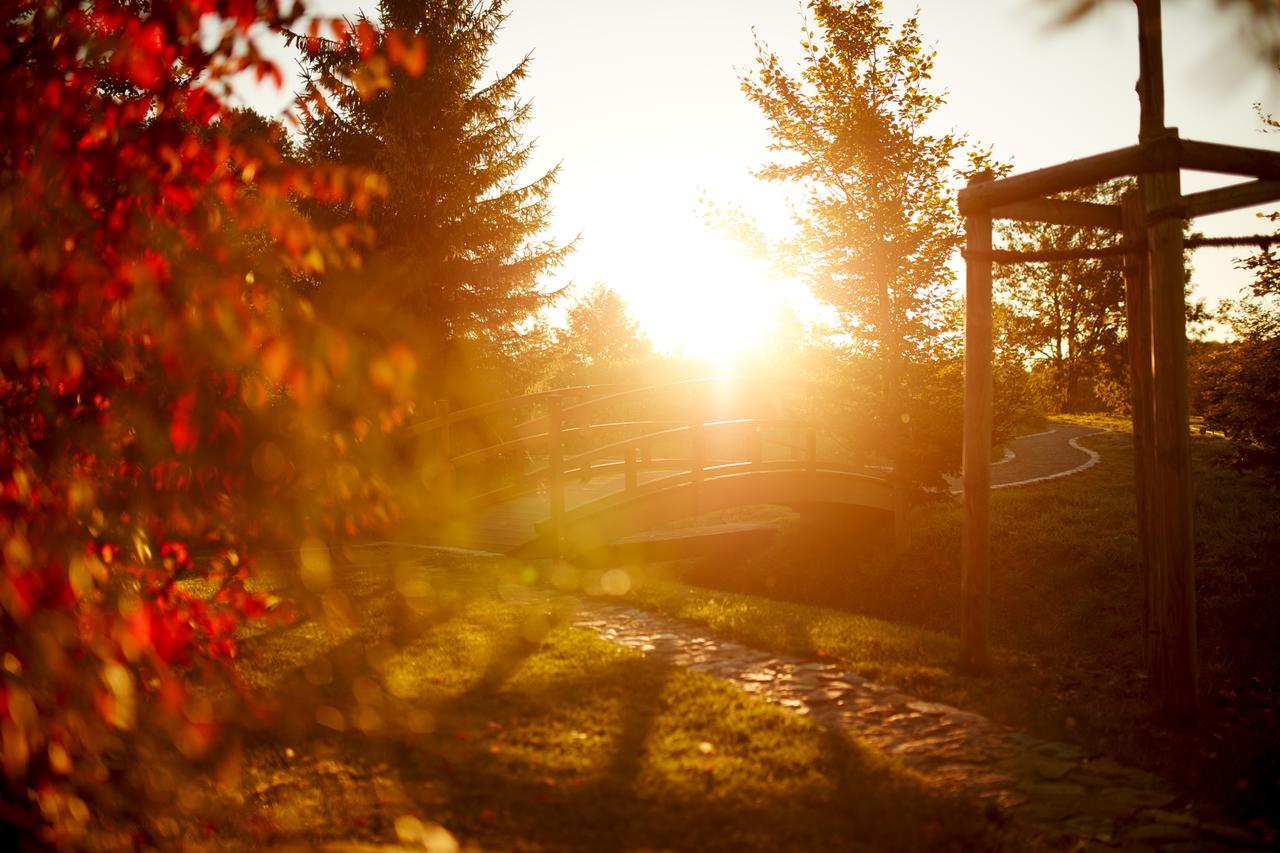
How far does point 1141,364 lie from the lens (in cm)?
748

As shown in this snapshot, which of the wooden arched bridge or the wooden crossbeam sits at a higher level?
the wooden crossbeam

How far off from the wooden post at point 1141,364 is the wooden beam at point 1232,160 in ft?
1.83

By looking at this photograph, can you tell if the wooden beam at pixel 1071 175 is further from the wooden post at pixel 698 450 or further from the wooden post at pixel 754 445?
the wooden post at pixel 754 445

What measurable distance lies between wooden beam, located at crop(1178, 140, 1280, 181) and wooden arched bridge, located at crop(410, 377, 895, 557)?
6.97 meters

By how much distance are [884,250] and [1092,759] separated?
10292 millimetres

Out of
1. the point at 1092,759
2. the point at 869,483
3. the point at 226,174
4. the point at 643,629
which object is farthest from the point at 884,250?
the point at 226,174

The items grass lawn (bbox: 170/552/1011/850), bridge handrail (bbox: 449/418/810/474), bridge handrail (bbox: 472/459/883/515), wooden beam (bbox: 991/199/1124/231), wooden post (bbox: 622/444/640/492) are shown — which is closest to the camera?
grass lawn (bbox: 170/552/1011/850)

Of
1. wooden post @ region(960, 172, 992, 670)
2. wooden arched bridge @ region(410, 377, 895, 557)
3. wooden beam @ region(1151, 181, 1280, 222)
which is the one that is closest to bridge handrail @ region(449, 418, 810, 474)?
wooden arched bridge @ region(410, 377, 895, 557)

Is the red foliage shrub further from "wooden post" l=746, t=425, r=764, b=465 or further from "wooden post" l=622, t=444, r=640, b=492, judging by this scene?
"wooden post" l=746, t=425, r=764, b=465

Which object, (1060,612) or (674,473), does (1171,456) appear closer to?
(1060,612)

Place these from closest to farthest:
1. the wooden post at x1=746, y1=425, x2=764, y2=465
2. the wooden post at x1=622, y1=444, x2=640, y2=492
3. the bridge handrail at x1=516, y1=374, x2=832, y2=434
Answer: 1. the bridge handrail at x1=516, y1=374, x2=832, y2=434
2. the wooden post at x1=622, y1=444, x2=640, y2=492
3. the wooden post at x1=746, y1=425, x2=764, y2=465

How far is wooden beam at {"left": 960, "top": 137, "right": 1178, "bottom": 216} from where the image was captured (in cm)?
660

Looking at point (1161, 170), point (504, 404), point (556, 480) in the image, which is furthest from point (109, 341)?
point (504, 404)

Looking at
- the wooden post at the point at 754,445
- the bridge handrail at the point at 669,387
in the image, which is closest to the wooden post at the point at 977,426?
the bridge handrail at the point at 669,387
